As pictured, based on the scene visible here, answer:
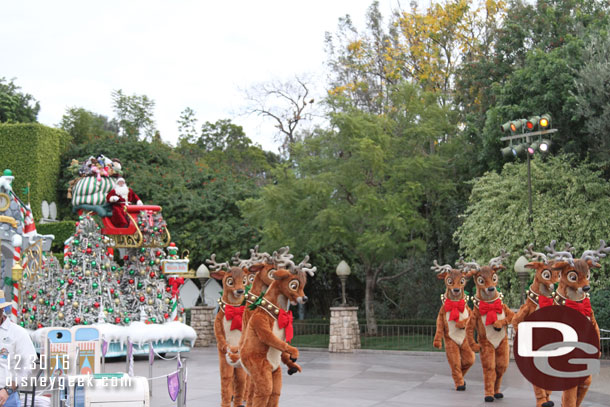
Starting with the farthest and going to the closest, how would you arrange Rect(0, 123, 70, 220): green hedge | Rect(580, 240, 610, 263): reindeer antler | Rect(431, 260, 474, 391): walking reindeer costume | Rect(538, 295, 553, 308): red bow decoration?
1. Rect(0, 123, 70, 220): green hedge
2. Rect(431, 260, 474, 391): walking reindeer costume
3. Rect(538, 295, 553, 308): red bow decoration
4. Rect(580, 240, 610, 263): reindeer antler

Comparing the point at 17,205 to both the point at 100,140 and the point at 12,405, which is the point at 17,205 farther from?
the point at 100,140

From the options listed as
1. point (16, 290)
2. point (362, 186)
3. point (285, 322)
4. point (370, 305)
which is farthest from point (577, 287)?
point (370, 305)

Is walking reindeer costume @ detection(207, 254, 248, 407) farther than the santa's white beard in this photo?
No

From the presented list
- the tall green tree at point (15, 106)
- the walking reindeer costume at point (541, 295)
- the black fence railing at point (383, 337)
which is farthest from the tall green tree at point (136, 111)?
the walking reindeer costume at point (541, 295)

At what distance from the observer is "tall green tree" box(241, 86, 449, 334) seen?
65.8 ft

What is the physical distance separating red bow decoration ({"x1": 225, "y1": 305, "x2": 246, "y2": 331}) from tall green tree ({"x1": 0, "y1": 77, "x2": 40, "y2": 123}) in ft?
89.0

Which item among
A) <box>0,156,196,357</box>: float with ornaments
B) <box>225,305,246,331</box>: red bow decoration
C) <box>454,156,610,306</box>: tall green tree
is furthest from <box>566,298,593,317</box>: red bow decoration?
<box>0,156,196,357</box>: float with ornaments

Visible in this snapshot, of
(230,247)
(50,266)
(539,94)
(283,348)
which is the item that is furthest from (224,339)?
(230,247)

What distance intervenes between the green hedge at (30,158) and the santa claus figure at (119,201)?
13.3m

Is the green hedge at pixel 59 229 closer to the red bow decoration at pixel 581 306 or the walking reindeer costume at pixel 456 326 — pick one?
the walking reindeer costume at pixel 456 326

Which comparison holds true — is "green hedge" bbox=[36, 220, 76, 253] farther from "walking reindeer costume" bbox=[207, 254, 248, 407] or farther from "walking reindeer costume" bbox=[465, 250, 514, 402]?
"walking reindeer costume" bbox=[465, 250, 514, 402]

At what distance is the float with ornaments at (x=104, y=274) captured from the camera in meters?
16.1

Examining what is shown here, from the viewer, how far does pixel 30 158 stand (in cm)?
2911

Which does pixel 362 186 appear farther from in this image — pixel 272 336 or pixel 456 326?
pixel 272 336
